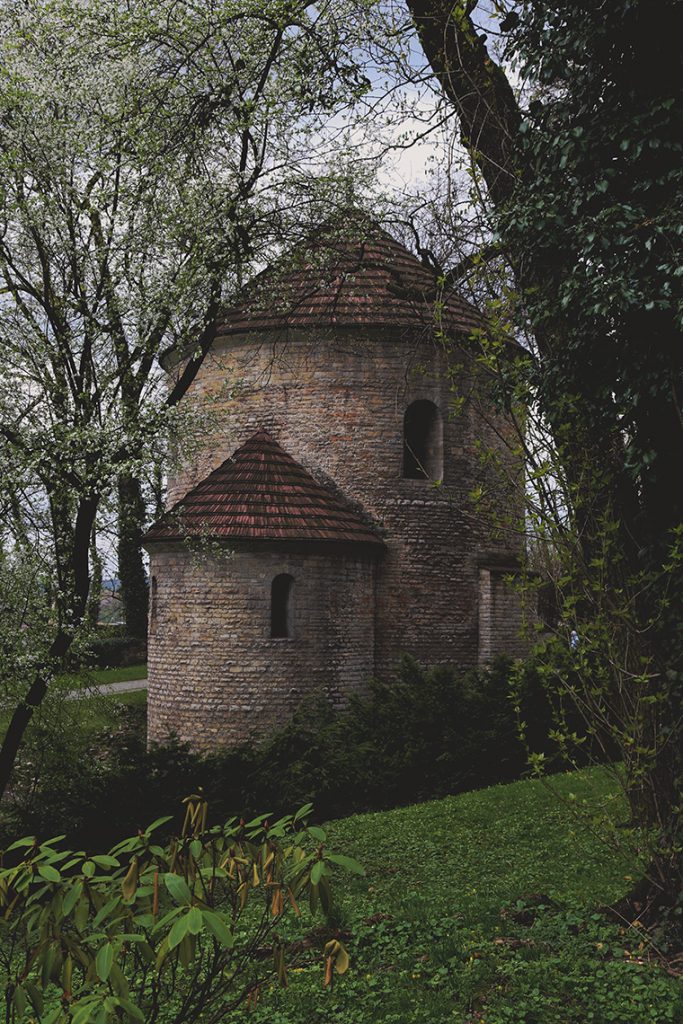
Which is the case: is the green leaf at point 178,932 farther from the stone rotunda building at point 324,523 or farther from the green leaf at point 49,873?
the stone rotunda building at point 324,523

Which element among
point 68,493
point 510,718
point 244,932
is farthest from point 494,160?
point 510,718

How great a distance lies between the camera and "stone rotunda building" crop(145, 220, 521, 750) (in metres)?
15.3

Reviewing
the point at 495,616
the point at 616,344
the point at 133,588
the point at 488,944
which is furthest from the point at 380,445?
the point at 133,588

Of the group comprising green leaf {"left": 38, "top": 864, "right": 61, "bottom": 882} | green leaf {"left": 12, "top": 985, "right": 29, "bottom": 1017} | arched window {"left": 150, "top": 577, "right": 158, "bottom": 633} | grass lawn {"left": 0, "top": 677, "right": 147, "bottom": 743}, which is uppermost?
arched window {"left": 150, "top": 577, "right": 158, "bottom": 633}

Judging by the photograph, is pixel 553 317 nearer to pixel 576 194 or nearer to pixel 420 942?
pixel 576 194

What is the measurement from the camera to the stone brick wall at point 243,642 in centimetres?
1520

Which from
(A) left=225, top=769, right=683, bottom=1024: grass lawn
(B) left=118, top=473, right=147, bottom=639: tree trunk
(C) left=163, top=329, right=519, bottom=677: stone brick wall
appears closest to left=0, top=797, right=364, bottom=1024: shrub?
(A) left=225, top=769, right=683, bottom=1024: grass lawn

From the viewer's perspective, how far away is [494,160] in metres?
7.13

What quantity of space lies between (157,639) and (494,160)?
11.2m

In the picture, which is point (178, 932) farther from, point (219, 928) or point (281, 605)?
point (281, 605)

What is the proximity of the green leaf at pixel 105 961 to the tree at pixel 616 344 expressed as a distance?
364cm

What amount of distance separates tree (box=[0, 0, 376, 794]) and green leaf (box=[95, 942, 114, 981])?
761cm

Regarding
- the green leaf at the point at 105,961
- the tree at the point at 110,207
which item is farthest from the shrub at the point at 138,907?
the tree at the point at 110,207

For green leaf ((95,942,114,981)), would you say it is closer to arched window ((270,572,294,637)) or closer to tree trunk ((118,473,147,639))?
arched window ((270,572,294,637))
